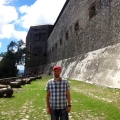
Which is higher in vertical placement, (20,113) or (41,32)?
(41,32)

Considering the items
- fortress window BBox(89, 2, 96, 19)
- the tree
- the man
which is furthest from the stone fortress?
the tree

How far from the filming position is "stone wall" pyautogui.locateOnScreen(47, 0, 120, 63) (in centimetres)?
1212

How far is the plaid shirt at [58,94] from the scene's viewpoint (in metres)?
3.31

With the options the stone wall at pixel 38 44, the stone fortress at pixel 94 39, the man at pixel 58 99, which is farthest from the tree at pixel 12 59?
the man at pixel 58 99

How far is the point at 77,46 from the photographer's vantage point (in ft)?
63.8

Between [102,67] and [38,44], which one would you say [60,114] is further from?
[38,44]

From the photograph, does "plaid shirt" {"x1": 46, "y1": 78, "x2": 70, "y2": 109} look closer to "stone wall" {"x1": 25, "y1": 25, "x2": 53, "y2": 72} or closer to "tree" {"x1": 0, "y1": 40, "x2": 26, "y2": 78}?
"tree" {"x1": 0, "y1": 40, "x2": 26, "y2": 78}

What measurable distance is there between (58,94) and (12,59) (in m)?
33.8

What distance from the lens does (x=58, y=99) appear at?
3324 mm

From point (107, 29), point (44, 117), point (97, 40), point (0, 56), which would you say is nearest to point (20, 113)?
point (44, 117)

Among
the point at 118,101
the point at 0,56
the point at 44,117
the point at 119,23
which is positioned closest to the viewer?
the point at 44,117

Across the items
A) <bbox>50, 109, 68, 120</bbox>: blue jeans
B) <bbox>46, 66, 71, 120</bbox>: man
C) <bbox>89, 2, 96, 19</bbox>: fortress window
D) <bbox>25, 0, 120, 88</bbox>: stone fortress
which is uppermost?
<bbox>89, 2, 96, 19</bbox>: fortress window

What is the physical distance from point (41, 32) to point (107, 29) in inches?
1272

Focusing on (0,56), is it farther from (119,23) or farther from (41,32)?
(119,23)
